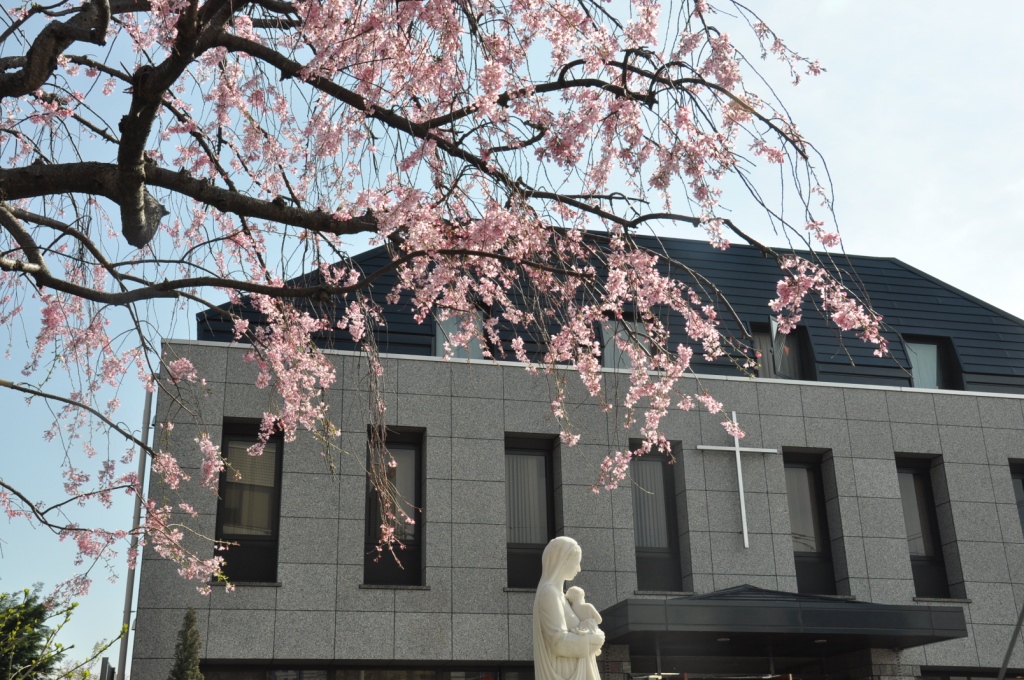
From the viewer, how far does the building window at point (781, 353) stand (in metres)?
20.9

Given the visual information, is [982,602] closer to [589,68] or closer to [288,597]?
[288,597]

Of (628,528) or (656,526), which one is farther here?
(656,526)

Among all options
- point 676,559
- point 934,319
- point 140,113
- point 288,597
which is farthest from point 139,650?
point 934,319

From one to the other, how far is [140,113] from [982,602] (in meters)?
16.7

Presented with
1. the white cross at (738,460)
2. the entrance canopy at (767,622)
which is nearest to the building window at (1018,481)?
the entrance canopy at (767,622)

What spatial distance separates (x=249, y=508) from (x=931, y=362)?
44.0ft

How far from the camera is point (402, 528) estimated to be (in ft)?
56.4

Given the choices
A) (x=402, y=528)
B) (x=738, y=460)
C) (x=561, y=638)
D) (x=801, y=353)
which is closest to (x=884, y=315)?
(x=801, y=353)

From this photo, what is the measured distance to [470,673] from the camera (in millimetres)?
16891

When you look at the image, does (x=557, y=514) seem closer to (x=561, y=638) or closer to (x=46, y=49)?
(x=561, y=638)

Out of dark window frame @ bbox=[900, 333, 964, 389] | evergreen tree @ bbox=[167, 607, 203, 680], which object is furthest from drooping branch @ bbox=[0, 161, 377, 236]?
dark window frame @ bbox=[900, 333, 964, 389]

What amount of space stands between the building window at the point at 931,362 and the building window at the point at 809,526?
11.6 ft

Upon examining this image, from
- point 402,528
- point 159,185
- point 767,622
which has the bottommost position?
point 767,622

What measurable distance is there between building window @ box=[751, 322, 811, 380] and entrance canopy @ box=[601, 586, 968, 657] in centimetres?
507
